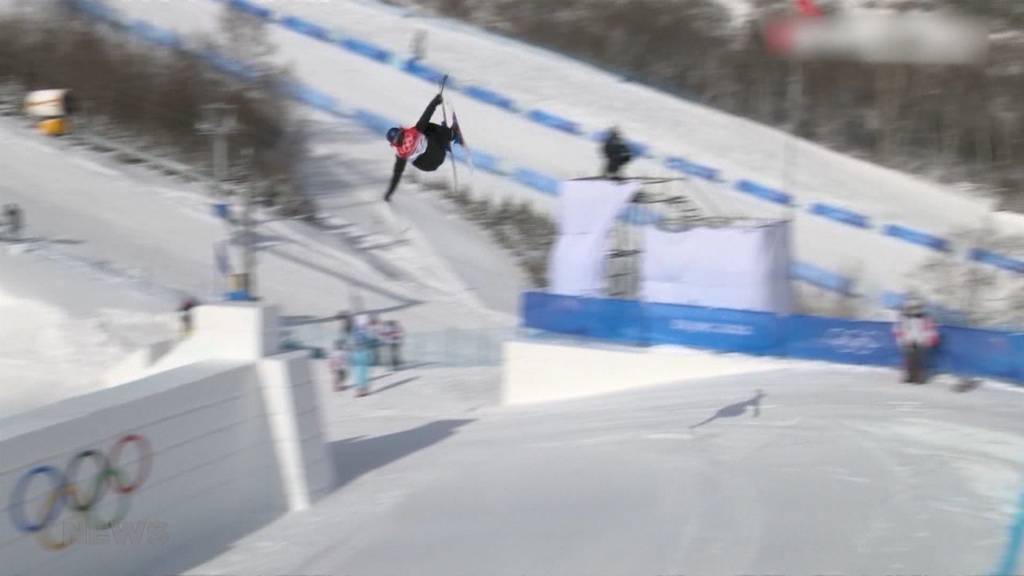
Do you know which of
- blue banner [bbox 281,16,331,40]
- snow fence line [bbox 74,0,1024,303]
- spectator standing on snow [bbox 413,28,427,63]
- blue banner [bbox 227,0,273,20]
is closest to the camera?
snow fence line [bbox 74,0,1024,303]

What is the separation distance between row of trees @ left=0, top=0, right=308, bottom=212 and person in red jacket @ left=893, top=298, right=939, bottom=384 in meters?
21.8

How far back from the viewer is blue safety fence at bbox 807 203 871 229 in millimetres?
37938

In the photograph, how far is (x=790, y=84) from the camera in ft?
77.6

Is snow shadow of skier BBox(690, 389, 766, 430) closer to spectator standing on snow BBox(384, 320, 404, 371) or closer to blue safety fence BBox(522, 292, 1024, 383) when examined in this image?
blue safety fence BBox(522, 292, 1024, 383)

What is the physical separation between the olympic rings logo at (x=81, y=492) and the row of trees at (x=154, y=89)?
1014 inches

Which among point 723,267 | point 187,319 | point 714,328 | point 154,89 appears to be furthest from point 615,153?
point 154,89

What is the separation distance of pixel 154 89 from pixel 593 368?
23200 mm

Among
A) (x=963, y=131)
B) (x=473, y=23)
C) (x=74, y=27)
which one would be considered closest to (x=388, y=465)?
(x=963, y=131)

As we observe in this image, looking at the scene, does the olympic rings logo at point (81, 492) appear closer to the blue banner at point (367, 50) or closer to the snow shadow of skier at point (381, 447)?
the snow shadow of skier at point (381, 447)

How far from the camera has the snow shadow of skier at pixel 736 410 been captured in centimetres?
1560

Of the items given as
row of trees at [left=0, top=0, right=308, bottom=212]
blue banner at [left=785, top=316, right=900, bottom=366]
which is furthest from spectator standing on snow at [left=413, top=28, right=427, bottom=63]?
blue banner at [left=785, top=316, right=900, bottom=366]

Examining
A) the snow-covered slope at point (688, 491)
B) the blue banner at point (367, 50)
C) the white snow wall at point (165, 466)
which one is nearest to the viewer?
the white snow wall at point (165, 466)

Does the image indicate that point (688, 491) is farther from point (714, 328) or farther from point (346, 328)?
point (346, 328)

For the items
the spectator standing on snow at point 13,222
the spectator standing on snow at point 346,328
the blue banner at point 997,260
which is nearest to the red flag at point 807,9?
the spectator standing on snow at point 346,328
